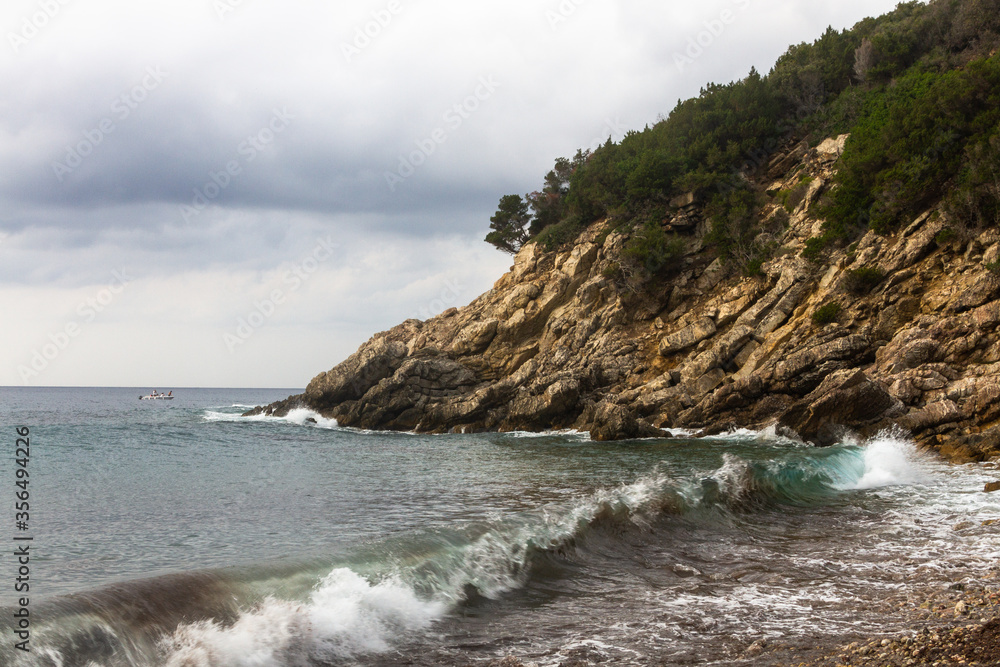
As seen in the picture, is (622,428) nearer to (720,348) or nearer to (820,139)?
(720,348)

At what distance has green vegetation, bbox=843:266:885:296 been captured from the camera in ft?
97.6

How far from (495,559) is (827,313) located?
25328mm

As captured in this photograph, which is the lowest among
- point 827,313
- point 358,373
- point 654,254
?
point 358,373

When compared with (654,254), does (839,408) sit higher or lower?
lower

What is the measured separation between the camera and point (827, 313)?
30.1m

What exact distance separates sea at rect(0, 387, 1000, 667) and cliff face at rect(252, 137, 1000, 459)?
369 centimetres

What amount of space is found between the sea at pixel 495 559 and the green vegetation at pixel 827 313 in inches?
373

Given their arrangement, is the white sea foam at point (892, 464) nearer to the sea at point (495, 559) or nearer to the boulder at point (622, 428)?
the sea at point (495, 559)

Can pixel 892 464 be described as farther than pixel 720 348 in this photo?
No

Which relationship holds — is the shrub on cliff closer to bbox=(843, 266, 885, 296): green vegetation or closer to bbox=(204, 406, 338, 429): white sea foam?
bbox=(204, 406, 338, 429): white sea foam

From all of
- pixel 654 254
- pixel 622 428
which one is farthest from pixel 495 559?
pixel 654 254

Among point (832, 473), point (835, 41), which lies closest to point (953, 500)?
point (832, 473)

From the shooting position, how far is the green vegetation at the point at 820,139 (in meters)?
29.8

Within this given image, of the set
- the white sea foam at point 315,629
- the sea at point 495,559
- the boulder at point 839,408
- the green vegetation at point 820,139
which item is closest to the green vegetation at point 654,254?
the green vegetation at point 820,139
